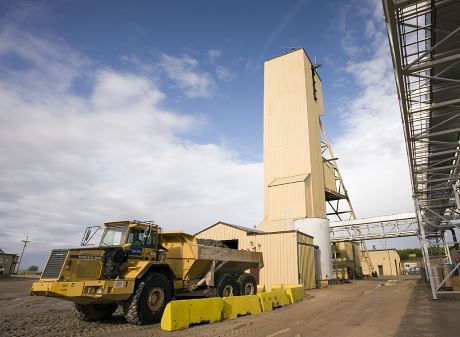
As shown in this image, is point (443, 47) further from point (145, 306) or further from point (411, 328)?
point (145, 306)

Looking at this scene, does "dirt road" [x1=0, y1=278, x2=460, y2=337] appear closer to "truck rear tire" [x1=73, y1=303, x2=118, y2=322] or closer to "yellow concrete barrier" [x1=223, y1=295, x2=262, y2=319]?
"truck rear tire" [x1=73, y1=303, x2=118, y2=322]

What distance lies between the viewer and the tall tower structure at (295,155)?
88.3ft

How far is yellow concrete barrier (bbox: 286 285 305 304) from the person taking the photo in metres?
14.3

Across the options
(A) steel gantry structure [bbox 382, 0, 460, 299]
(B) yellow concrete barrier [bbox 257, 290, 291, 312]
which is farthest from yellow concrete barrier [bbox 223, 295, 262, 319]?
(A) steel gantry structure [bbox 382, 0, 460, 299]

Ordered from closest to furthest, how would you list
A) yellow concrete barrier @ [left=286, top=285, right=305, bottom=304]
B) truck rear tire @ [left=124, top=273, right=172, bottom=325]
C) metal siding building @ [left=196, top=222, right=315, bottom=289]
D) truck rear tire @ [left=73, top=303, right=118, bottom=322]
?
1. truck rear tire @ [left=124, top=273, right=172, bottom=325]
2. truck rear tire @ [left=73, top=303, right=118, bottom=322]
3. yellow concrete barrier @ [left=286, top=285, right=305, bottom=304]
4. metal siding building @ [left=196, top=222, right=315, bottom=289]

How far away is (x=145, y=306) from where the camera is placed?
351 inches

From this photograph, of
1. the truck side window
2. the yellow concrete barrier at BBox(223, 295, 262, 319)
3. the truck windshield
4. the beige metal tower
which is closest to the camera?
the truck windshield

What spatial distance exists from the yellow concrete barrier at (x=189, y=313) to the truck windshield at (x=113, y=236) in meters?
2.80

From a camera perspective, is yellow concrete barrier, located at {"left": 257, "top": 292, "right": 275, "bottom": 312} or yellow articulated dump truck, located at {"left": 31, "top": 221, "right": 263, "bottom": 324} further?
yellow concrete barrier, located at {"left": 257, "top": 292, "right": 275, "bottom": 312}

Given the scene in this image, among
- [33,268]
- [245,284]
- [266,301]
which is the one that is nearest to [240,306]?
[266,301]

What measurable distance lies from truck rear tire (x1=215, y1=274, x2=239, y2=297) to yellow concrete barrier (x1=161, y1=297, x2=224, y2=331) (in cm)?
219

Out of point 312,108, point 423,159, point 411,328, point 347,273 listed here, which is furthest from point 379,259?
point 411,328

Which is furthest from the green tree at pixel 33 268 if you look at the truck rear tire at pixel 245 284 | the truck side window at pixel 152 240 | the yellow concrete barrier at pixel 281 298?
the truck side window at pixel 152 240

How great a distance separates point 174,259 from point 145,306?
2.62 meters
